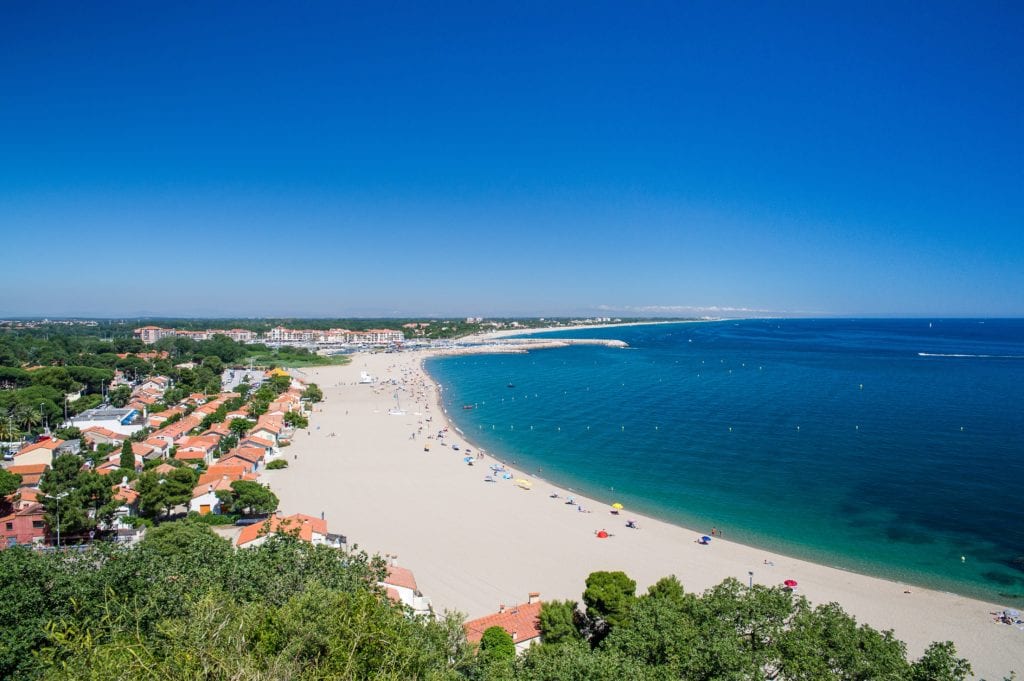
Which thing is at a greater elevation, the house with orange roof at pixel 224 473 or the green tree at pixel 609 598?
the green tree at pixel 609 598

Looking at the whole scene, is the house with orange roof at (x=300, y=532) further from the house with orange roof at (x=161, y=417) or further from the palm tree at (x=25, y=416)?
the palm tree at (x=25, y=416)

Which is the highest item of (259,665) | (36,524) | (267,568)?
(259,665)

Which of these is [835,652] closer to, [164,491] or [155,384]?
[164,491]

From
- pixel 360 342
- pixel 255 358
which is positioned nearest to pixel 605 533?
pixel 255 358

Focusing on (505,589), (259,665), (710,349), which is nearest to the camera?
(259,665)

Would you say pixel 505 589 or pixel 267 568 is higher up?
pixel 267 568

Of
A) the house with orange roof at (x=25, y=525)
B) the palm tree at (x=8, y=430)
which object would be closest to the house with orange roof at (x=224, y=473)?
the house with orange roof at (x=25, y=525)

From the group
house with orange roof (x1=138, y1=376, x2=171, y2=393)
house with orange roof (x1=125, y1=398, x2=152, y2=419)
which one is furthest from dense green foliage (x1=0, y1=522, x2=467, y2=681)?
house with orange roof (x1=138, y1=376, x2=171, y2=393)

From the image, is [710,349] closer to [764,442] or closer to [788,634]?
[764,442]
